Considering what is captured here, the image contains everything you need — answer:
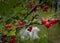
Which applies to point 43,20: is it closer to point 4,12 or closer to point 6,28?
point 6,28

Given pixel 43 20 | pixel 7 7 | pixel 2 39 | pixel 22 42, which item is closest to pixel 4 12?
pixel 7 7

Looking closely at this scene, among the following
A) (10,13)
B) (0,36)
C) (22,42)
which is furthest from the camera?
(22,42)

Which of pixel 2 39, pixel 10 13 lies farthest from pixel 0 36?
pixel 10 13

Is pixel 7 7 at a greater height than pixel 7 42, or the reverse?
pixel 7 7

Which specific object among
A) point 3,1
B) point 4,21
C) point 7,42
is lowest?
point 7,42

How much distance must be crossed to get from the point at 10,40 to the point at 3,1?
256 millimetres

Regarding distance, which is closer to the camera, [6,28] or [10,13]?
[6,28]

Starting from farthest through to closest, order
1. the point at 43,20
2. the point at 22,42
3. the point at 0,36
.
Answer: the point at 22,42
the point at 0,36
the point at 43,20

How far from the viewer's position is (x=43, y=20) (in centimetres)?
93

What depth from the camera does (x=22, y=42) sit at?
1754mm

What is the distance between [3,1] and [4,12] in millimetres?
92

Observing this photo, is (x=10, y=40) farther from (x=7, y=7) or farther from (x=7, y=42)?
(x=7, y=7)

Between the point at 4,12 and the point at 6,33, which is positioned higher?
the point at 4,12

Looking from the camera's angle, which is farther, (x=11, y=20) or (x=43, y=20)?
(x=11, y=20)
